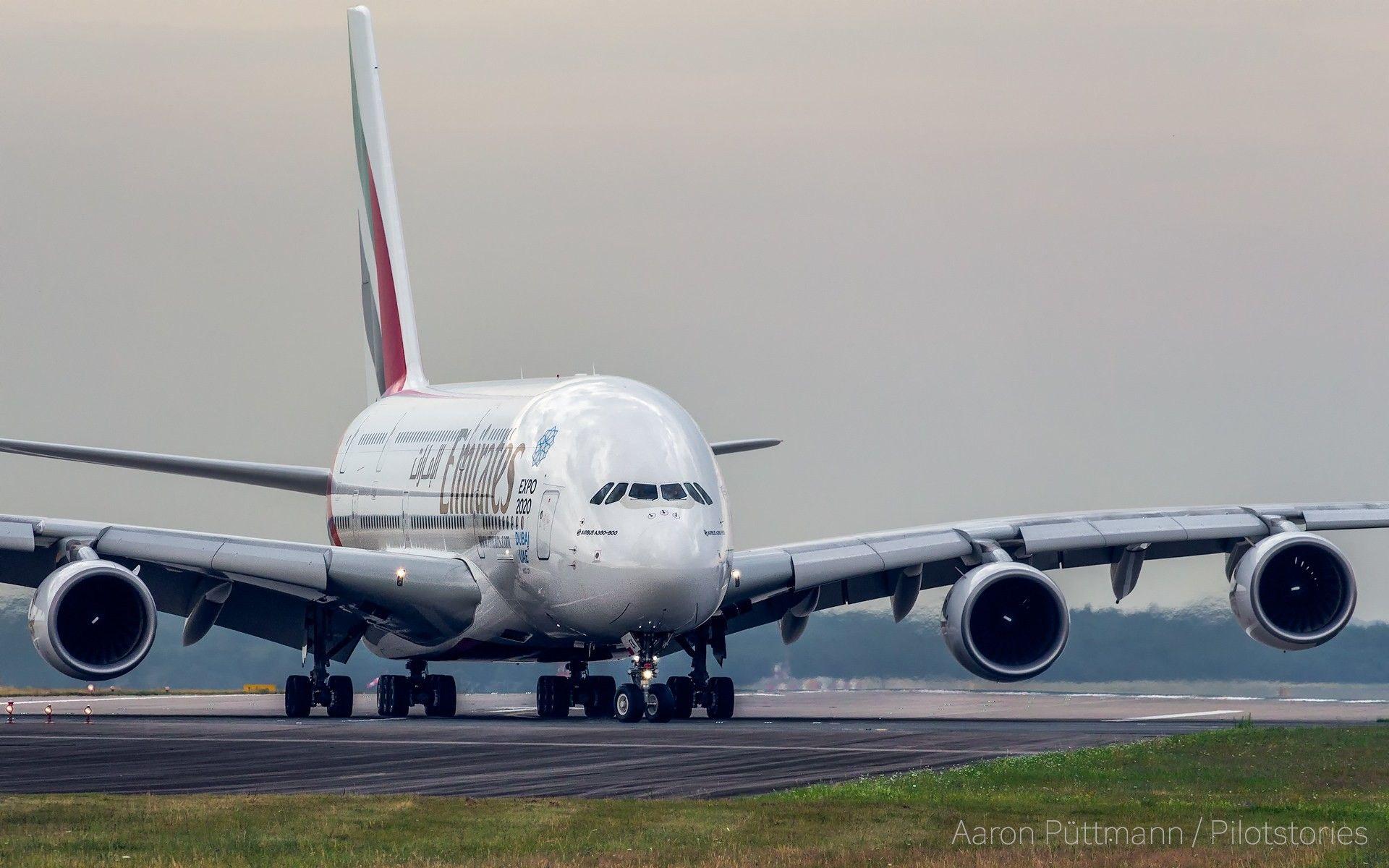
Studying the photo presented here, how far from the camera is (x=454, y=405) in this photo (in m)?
38.2

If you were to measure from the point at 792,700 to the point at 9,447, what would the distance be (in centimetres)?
1672

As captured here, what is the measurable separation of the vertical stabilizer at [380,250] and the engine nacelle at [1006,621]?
47.0 feet

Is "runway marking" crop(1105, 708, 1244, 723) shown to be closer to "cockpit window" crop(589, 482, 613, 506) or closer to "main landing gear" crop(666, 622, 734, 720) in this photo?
"main landing gear" crop(666, 622, 734, 720)

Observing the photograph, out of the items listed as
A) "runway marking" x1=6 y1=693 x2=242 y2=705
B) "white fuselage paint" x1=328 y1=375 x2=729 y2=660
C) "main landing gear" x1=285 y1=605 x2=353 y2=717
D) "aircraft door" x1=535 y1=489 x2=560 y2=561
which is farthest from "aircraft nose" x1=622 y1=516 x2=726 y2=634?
"runway marking" x1=6 y1=693 x2=242 y2=705

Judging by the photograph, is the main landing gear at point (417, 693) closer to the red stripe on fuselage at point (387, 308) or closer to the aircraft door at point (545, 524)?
the aircraft door at point (545, 524)

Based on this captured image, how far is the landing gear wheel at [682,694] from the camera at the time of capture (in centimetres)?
3325

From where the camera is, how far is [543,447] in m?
32.9

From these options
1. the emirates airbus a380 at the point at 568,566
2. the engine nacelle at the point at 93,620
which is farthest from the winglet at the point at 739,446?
the engine nacelle at the point at 93,620

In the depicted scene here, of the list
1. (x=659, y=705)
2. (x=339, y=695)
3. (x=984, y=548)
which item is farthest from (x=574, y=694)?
(x=984, y=548)

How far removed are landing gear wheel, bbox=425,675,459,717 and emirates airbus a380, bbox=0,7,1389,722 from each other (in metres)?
0.06

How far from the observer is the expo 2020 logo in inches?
1289

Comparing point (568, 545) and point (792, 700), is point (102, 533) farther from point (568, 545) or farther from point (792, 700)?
point (792, 700)

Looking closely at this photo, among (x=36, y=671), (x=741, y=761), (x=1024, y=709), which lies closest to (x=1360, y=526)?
(x=1024, y=709)

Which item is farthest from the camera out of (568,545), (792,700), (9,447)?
(792,700)
